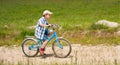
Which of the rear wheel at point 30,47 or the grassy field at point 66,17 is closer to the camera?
the rear wheel at point 30,47

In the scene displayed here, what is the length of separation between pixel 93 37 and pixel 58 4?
19853mm

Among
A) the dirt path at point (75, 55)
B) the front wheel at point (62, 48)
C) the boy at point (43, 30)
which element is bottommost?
the dirt path at point (75, 55)

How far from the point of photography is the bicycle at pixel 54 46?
11.6 metres

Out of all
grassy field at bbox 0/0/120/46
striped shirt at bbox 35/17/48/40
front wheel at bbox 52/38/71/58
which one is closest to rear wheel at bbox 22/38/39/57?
striped shirt at bbox 35/17/48/40

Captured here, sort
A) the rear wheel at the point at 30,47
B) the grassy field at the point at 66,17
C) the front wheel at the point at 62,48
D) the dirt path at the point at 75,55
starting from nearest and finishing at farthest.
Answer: the dirt path at the point at 75,55, the front wheel at the point at 62,48, the rear wheel at the point at 30,47, the grassy field at the point at 66,17

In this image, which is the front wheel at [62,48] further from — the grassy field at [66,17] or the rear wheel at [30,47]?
the grassy field at [66,17]

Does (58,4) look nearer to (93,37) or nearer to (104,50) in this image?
(93,37)

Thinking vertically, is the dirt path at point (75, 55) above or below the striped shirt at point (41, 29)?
below

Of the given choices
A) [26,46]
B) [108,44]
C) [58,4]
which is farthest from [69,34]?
[58,4]

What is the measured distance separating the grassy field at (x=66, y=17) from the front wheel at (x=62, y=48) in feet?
7.11

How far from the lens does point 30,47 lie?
1202 centimetres

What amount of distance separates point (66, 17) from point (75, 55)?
540 inches

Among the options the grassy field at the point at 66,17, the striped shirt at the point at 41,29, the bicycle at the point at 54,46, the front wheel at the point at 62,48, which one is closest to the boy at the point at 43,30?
the striped shirt at the point at 41,29

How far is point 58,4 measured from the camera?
34312 millimetres
